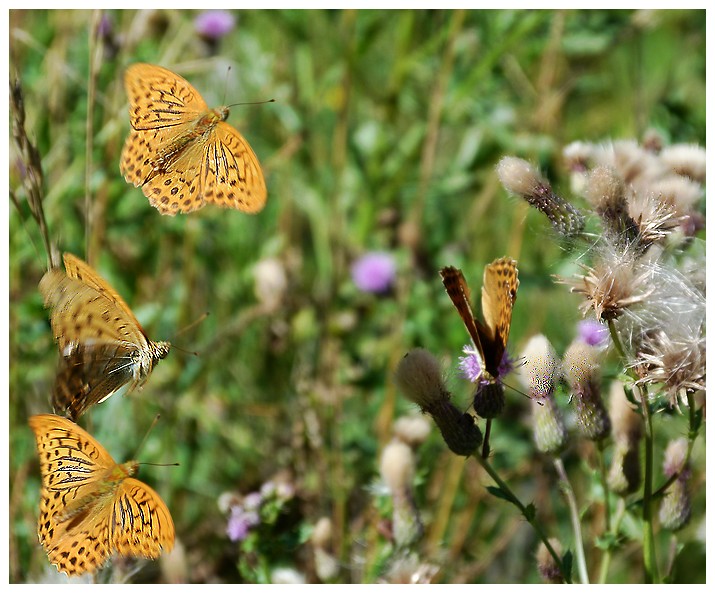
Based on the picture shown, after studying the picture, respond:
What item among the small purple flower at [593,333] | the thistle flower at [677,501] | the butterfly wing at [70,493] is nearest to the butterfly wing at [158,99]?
the butterfly wing at [70,493]

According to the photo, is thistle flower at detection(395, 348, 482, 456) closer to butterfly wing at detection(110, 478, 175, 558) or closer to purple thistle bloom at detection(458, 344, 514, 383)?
purple thistle bloom at detection(458, 344, 514, 383)

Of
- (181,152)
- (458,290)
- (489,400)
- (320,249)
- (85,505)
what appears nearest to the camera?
(458,290)

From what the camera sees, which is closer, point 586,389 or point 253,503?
point 586,389

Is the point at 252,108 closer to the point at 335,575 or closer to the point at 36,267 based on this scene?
the point at 36,267

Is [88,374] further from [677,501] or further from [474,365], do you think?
[677,501]

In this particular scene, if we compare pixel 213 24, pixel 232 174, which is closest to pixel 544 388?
pixel 232 174

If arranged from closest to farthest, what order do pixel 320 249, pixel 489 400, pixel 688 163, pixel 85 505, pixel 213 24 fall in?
pixel 489 400, pixel 85 505, pixel 688 163, pixel 213 24, pixel 320 249

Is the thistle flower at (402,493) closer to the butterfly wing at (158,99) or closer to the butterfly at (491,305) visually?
the butterfly at (491,305)
